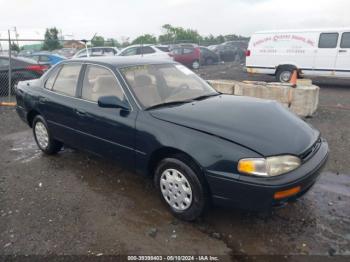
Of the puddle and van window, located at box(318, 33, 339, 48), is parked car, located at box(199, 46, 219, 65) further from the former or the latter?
the puddle

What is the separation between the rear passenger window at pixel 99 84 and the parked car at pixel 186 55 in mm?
14611

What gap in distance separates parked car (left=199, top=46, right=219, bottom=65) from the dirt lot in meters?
16.6

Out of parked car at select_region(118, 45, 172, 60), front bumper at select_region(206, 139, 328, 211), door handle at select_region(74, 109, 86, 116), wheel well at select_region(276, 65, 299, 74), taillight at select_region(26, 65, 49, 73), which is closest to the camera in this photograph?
front bumper at select_region(206, 139, 328, 211)

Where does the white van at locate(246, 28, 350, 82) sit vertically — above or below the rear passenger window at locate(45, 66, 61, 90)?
above

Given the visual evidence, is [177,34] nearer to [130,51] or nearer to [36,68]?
[130,51]

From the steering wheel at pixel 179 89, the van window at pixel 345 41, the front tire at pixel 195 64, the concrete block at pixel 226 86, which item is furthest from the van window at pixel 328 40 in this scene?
the steering wheel at pixel 179 89

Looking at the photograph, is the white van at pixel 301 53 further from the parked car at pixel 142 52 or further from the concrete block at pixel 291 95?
the parked car at pixel 142 52

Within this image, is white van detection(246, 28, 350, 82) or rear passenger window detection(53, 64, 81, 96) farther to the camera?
white van detection(246, 28, 350, 82)

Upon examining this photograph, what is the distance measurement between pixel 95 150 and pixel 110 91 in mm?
802

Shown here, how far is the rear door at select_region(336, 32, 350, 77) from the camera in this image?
1055cm

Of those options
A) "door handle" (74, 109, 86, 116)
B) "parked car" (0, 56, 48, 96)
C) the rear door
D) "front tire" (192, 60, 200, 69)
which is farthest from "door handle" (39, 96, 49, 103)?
"front tire" (192, 60, 200, 69)

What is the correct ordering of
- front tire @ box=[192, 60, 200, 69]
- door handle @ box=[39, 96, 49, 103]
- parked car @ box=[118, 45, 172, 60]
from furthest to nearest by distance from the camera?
front tire @ box=[192, 60, 200, 69], parked car @ box=[118, 45, 172, 60], door handle @ box=[39, 96, 49, 103]

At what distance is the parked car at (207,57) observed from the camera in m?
20.4

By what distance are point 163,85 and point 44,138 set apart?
95.0 inches
